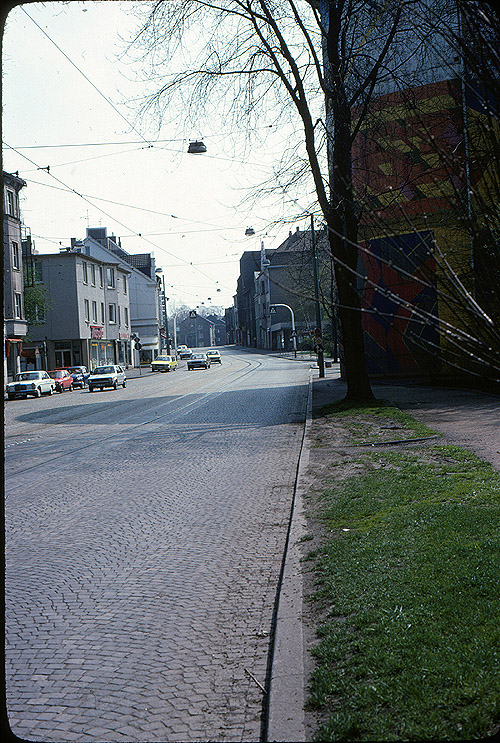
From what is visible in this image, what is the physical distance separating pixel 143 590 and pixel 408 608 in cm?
217

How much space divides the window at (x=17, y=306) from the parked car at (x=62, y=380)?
164 inches

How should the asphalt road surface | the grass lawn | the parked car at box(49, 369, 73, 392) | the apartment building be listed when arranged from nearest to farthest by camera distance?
the grass lawn → the asphalt road surface → the apartment building → the parked car at box(49, 369, 73, 392)

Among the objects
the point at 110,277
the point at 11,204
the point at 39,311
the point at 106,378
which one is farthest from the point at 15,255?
the point at 110,277

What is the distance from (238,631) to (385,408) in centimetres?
1402

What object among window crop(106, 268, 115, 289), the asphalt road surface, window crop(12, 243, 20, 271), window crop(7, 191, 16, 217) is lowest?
the asphalt road surface

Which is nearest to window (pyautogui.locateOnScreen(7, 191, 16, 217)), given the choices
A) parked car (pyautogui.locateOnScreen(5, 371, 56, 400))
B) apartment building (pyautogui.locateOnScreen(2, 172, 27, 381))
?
apartment building (pyautogui.locateOnScreen(2, 172, 27, 381))

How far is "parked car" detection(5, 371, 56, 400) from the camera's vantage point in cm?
3859

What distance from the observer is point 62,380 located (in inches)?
1839

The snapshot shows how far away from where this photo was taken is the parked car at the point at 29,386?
38594 millimetres

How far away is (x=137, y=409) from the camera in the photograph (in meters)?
25.5

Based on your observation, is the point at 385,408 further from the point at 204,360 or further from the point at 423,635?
the point at 204,360

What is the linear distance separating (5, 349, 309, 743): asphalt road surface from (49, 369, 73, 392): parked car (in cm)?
3300

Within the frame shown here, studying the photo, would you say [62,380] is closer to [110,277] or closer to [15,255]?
[15,255]

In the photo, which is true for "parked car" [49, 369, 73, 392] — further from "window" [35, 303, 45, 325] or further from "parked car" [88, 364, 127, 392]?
"window" [35, 303, 45, 325]
